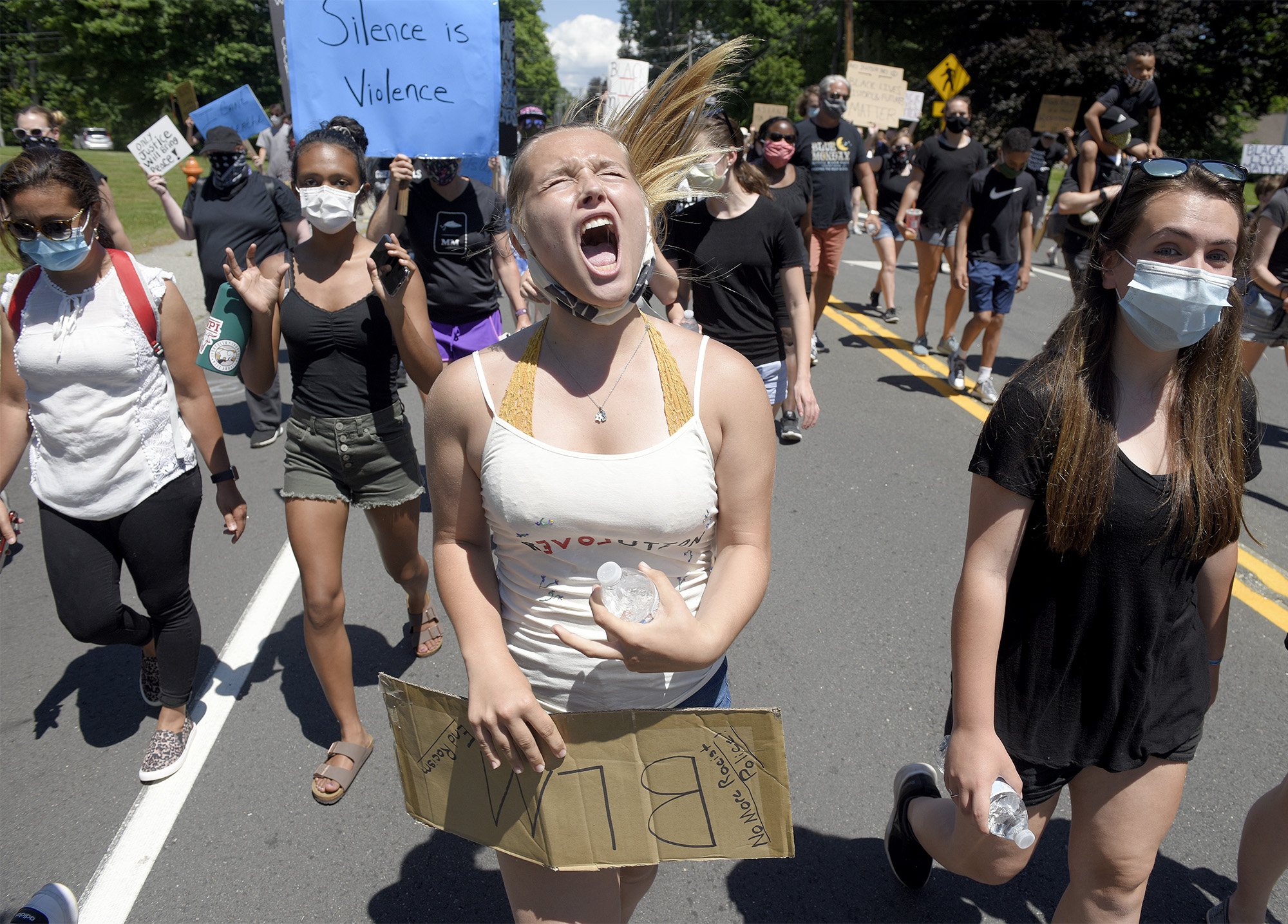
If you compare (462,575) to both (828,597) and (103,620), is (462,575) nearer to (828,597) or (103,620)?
(103,620)

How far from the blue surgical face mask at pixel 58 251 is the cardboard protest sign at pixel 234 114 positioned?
163 inches

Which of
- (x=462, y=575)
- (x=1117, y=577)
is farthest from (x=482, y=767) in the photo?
(x=1117, y=577)

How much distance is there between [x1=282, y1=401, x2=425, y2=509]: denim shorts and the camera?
3217mm

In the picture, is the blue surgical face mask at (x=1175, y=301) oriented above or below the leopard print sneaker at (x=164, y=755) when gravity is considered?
above

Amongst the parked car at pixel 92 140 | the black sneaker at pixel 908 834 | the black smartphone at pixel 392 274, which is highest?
the black smartphone at pixel 392 274

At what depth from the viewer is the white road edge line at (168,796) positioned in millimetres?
2668

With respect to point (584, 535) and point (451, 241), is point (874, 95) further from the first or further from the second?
point (584, 535)

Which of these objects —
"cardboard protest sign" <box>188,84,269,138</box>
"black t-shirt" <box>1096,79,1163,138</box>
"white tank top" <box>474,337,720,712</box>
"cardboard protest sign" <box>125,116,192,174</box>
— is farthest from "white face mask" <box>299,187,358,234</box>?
"black t-shirt" <box>1096,79,1163,138</box>

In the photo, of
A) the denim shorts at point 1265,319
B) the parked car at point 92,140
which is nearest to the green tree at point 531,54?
the parked car at point 92,140

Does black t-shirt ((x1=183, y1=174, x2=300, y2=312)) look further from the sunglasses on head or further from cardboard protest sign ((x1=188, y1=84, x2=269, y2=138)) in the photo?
the sunglasses on head

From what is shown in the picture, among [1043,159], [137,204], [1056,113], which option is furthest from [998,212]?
[137,204]

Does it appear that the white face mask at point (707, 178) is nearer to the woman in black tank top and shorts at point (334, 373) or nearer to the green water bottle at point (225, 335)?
the woman in black tank top and shorts at point (334, 373)

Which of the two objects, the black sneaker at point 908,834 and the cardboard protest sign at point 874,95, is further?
the cardboard protest sign at point 874,95

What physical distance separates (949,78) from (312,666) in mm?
13689
